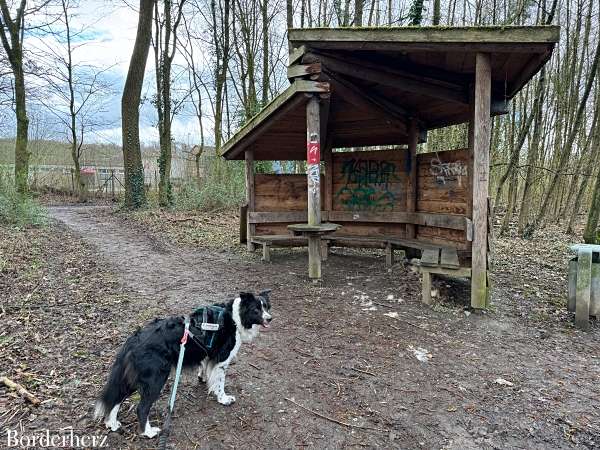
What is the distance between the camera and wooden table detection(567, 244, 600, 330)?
4.53 metres

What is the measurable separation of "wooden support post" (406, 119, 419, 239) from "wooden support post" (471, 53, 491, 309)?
2516mm

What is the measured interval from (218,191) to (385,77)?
→ 10667 millimetres

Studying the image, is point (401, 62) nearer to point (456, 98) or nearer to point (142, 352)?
point (456, 98)

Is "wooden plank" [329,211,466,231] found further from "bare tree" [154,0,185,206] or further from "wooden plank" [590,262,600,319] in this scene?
"bare tree" [154,0,185,206]

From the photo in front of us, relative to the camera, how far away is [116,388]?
2.45 meters

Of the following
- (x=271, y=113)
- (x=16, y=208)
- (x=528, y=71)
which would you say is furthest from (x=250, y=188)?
(x=16, y=208)

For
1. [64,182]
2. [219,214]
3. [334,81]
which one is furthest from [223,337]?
[64,182]

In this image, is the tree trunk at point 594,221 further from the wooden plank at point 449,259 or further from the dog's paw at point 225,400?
the dog's paw at point 225,400

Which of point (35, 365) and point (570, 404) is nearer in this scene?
point (570, 404)

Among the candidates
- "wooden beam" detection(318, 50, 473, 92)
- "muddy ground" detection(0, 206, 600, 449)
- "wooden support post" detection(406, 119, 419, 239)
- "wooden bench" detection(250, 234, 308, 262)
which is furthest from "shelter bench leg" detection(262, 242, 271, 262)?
"wooden beam" detection(318, 50, 473, 92)

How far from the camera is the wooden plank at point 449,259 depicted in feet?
17.0

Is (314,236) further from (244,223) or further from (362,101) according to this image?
(244,223)

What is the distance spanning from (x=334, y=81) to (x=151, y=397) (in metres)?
5.11

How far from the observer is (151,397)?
2451 mm
